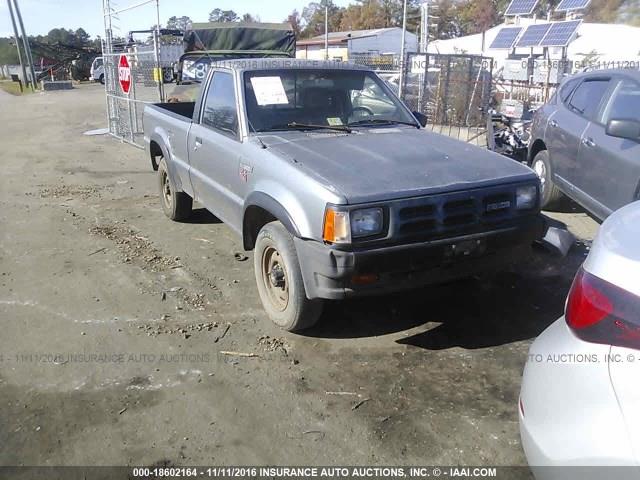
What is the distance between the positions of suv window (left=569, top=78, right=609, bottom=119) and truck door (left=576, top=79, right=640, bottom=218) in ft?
0.62

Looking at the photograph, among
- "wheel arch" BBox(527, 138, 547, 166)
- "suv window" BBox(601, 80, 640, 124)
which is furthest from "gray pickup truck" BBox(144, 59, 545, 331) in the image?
"wheel arch" BBox(527, 138, 547, 166)

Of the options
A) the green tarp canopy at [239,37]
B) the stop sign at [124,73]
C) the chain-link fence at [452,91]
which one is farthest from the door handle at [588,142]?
the stop sign at [124,73]

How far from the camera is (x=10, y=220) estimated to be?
7023 millimetres

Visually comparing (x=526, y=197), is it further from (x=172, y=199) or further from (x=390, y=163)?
(x=172, y=199)

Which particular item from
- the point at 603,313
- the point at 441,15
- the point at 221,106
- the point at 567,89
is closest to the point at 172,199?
the point at 221,106

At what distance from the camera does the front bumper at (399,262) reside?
3451 millimetres

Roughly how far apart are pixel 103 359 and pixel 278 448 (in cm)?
154

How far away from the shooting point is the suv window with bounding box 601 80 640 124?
205 inches

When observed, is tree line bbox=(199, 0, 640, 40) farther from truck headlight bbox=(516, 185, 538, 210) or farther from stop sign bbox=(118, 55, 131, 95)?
truck headlight bbox=(516, 185, 538, 210)

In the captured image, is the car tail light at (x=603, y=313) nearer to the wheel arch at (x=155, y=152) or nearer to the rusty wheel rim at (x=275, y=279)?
the rusty wheel rim at (x=275, y=279)

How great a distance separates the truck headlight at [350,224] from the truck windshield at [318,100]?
4.99 feet

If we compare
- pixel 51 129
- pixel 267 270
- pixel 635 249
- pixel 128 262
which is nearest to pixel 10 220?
pixel 128 262

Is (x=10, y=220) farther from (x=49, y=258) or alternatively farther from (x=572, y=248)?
(x=572, y=248)

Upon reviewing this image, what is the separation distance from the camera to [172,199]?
678 centimetres
